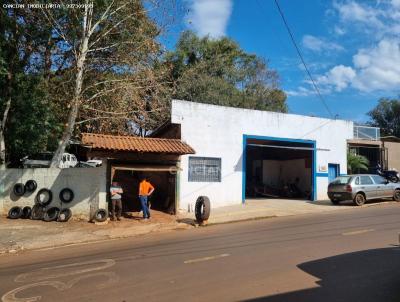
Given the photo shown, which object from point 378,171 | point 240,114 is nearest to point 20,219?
point 240,114

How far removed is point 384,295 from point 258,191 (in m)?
21.6

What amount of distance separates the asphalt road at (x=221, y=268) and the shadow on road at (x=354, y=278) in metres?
0.01

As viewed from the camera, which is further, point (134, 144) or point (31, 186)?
point (134, 144)

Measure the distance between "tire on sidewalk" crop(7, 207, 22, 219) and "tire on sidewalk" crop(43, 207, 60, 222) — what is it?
44.2 inches

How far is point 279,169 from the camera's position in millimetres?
29719

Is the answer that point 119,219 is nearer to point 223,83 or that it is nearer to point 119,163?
point 119,163

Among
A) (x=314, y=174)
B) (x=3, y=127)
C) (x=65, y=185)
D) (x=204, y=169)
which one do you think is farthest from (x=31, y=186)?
(x=314, y=174)

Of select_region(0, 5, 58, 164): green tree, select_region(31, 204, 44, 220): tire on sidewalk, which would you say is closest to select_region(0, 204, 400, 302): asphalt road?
select_region(31, 204, 44, 220): tire on sidewalk

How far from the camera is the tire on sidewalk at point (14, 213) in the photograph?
55.5ft

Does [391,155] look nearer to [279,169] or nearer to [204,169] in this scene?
[279,169]

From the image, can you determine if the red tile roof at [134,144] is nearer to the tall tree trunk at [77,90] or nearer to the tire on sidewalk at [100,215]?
the tall tree trunk at [77,90]

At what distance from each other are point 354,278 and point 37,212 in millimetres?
13145

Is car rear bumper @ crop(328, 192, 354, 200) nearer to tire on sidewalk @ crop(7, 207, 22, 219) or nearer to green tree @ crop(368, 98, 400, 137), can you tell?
tire on sidewalk @ crop(7, 207, 22, 219)

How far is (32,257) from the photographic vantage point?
10.9 metres
